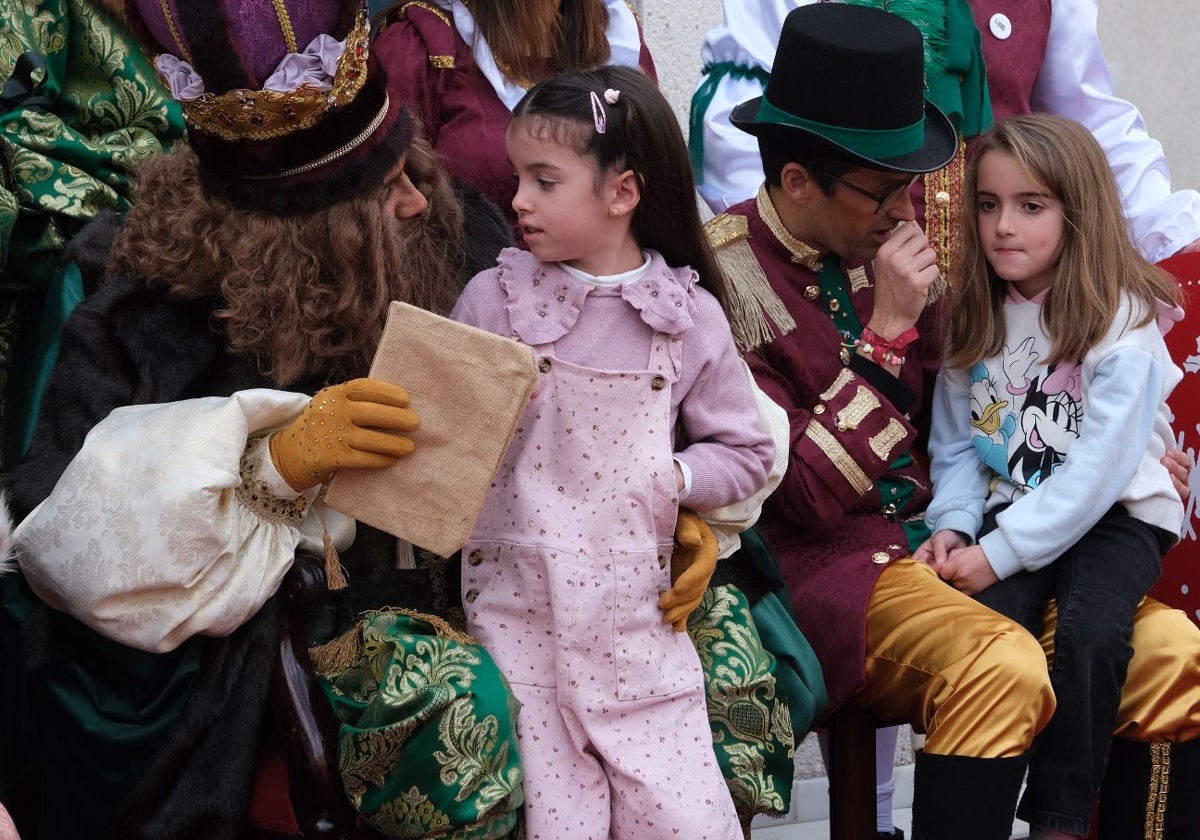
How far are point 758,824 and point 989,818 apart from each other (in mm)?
1763

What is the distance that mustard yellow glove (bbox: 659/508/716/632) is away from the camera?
2.73m

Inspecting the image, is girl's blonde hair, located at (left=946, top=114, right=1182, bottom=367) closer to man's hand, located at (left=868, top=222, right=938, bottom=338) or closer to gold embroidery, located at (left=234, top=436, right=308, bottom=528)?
man's hand, located at (left=868, top=222, right=938, bottom=338)

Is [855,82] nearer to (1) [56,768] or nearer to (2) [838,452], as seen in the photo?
(2) [838,452]

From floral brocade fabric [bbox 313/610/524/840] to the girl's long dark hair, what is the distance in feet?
2.84

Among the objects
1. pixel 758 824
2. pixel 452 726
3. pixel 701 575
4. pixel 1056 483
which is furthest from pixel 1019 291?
pixel 758 824

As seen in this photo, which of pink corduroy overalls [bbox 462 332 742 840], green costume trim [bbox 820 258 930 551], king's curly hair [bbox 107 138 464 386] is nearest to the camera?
Result: pink corduroy overalls [bbox 462 332 742 840]

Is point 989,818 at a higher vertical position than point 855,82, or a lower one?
lower

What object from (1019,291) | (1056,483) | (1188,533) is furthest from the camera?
(1188,533)

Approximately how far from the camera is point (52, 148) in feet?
10.5

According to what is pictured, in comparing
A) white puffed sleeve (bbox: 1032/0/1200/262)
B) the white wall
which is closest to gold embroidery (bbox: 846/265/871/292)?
white puffed sleeve (bbox: 1032/0/1200/262)

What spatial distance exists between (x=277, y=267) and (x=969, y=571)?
4.92ft

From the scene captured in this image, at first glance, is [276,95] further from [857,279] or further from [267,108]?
[857,279]

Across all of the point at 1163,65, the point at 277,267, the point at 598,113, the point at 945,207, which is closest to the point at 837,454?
the point at 598,113

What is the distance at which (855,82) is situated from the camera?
126 inches
